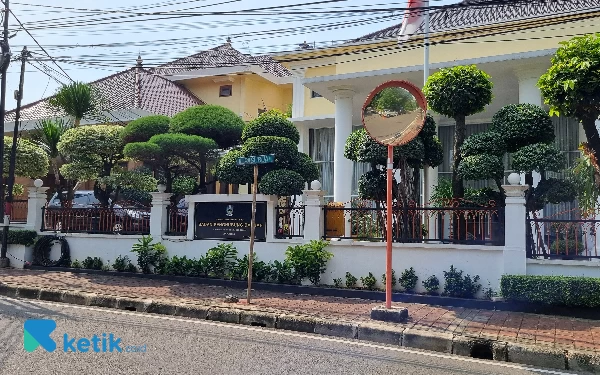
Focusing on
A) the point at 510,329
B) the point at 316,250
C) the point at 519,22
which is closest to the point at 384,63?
the point at 519,22

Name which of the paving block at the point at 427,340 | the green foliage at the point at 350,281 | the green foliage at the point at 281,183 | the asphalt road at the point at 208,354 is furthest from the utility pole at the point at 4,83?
the paving block at the point at 427,340

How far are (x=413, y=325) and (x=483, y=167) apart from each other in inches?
132

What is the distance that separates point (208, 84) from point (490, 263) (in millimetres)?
18446

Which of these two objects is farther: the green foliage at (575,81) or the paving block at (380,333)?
the green foliage at (575,81)

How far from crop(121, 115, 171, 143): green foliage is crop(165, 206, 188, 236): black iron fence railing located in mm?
2150

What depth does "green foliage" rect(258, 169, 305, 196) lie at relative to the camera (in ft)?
35.2

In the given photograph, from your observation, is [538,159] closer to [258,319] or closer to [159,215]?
[258,319]

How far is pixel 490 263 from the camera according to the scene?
29.7 feet

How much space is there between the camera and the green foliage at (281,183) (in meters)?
10.7

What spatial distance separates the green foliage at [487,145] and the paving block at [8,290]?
8.86 metres

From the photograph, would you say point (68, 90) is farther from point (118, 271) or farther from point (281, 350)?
point (281, 350)

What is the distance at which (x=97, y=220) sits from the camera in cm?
1300

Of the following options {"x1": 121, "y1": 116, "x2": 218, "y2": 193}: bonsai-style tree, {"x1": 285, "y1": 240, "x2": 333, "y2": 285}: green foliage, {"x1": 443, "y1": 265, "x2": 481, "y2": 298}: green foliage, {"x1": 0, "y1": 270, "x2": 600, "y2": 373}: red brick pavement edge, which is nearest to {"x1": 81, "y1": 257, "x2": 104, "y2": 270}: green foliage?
{"x1": 121, "y1": 116, "x2": 218, "y2": 193}: bonsai-style tree

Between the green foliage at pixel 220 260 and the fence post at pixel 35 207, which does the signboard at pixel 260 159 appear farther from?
the fence post at pixel 35 207
